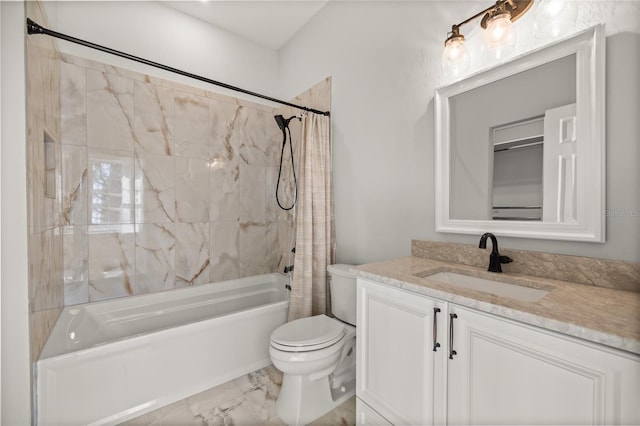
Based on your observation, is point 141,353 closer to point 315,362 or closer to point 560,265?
point 315,362

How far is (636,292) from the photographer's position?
37.0 inches

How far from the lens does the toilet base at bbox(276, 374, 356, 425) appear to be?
1520mm

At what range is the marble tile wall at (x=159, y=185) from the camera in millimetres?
2010

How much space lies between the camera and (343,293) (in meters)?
1.88

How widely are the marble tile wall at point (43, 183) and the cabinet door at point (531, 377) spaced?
1.76 metres

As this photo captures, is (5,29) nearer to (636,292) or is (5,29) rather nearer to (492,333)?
(492,333)

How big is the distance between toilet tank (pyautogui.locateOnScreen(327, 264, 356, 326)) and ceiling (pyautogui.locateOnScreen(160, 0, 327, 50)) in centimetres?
226

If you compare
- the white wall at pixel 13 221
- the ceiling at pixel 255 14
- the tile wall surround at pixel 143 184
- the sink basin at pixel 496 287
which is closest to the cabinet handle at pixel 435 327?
the sink basin at pixel 496 287

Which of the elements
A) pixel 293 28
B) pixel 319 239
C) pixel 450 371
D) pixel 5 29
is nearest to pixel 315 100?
pixel 293 28

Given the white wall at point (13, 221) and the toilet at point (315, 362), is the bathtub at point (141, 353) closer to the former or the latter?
the white wall at point (13, 221)

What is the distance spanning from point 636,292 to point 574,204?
0.35 metres

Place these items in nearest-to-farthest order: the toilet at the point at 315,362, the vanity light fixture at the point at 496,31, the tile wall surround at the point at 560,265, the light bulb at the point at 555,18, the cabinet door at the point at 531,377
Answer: the cabinet door at the point at 531,377
the tile wall surround at the point at 560,265
the light bulb at the point at 555,18
the vanity light fixture at the point at 496,31
the toilet at the point at 315,362

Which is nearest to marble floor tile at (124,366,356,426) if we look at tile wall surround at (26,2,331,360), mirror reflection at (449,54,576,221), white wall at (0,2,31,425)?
white wall at (0,2,31,425)

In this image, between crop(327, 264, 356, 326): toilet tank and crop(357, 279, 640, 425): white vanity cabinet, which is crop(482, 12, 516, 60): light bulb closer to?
crop(357, 279, 640, 425): white vanity cabinet
